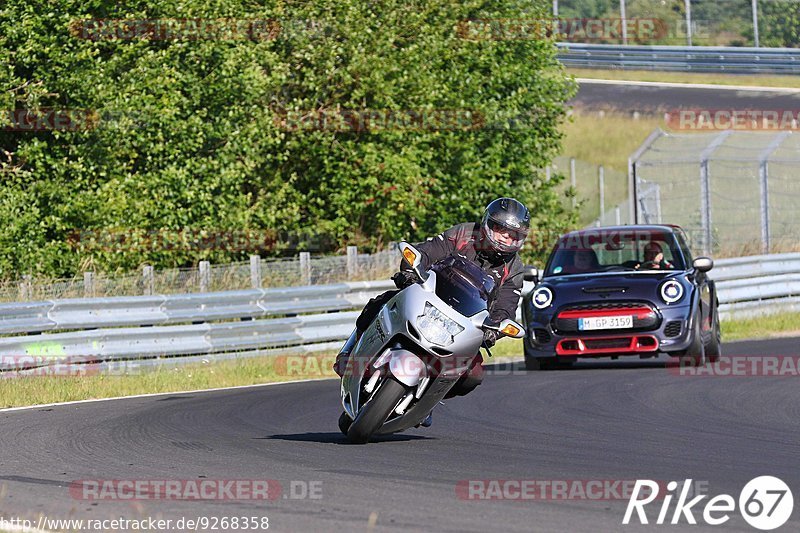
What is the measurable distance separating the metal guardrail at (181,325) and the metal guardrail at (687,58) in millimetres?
30716

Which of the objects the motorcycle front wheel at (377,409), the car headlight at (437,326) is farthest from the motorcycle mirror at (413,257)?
the motorcycle front wheel at (377,409)

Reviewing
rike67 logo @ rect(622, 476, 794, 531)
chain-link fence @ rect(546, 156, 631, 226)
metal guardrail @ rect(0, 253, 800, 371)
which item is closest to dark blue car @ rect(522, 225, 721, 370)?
metal guardrail @ rect(0, 253, 800, 371)

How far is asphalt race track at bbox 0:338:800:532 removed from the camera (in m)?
6.71

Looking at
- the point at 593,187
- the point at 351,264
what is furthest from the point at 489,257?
the point at 593,187

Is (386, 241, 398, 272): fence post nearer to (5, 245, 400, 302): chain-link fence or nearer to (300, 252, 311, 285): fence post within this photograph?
(5, 245, 400, 302): chain-link fence

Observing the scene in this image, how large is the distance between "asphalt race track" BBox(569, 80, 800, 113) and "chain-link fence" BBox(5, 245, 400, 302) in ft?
76.8

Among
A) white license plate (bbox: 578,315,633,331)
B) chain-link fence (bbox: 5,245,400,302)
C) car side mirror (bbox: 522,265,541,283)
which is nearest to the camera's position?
car side mirror (bbox: 522,265,541,283)

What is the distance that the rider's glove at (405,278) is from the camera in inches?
356

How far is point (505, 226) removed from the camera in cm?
905

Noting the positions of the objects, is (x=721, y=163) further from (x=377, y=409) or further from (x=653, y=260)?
(x=377, y=409)

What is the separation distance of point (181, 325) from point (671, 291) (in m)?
5.64

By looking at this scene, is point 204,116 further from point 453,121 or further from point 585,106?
point 585,106

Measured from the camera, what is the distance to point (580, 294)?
51.1 feet

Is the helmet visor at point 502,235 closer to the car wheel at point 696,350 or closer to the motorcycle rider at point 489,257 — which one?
the motorcycle rider at point 489,257
